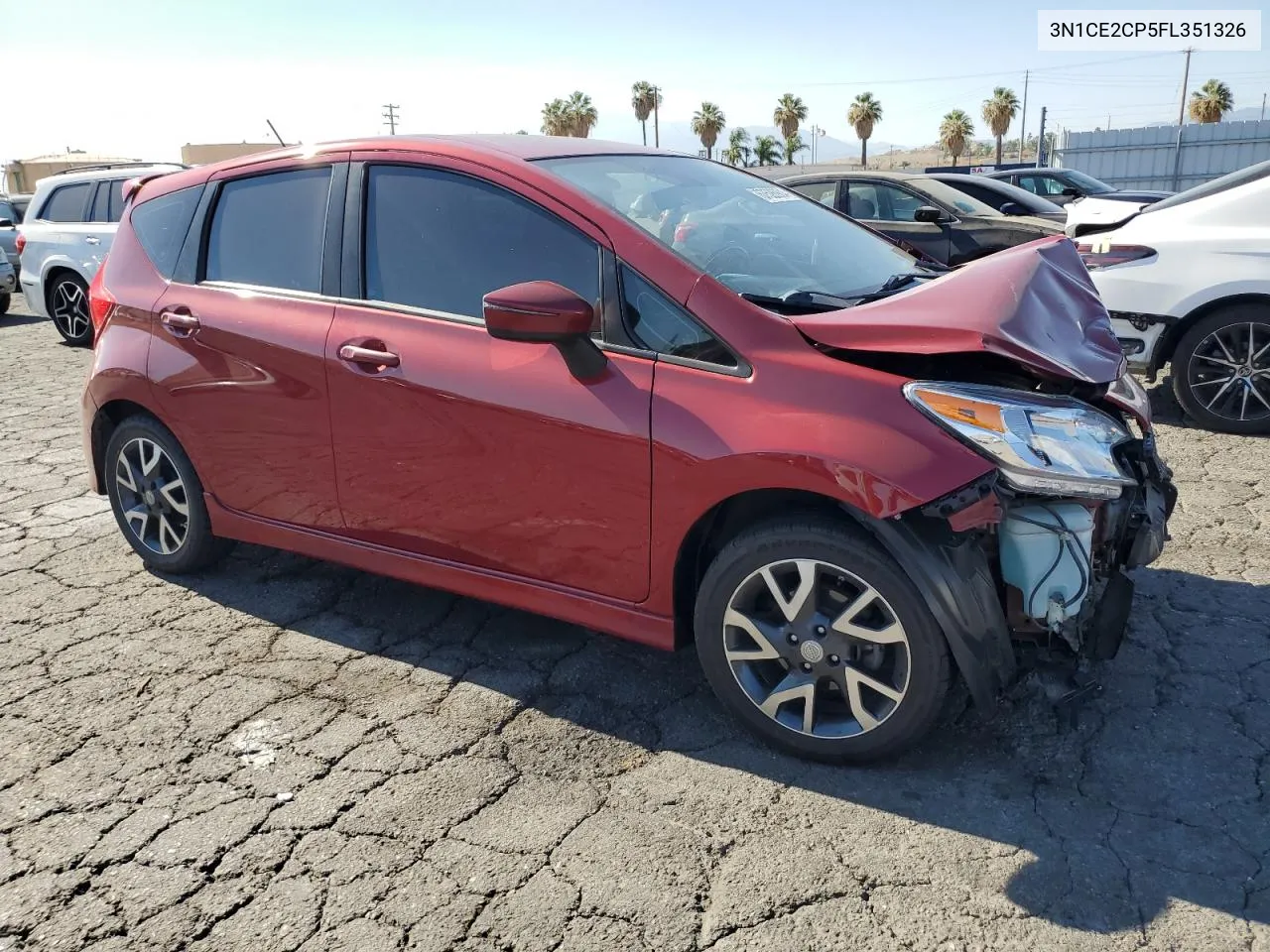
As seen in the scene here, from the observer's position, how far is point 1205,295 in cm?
561

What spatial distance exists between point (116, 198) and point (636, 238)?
978 cm

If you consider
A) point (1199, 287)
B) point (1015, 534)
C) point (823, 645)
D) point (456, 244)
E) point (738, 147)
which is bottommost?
point (823, 645)

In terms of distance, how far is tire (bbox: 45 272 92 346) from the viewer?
10805 mm

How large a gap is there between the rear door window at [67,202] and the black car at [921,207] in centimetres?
745

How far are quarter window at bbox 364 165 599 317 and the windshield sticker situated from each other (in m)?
1.00

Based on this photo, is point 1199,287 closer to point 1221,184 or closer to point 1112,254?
point 1112,254

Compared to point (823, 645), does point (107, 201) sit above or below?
above

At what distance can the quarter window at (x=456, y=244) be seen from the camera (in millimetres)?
3021

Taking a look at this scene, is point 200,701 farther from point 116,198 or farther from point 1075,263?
point 116,198

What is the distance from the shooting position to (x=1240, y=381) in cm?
568

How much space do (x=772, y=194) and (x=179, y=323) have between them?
2320 mm

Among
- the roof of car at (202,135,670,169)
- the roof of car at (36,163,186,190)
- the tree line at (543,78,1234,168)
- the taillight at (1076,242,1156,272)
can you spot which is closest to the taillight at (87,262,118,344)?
the roof of car at (202,135,670,169)

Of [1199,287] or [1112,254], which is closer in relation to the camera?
[1199,287]

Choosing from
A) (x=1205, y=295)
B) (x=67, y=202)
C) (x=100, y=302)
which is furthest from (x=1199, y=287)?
(x=67, y=202)
